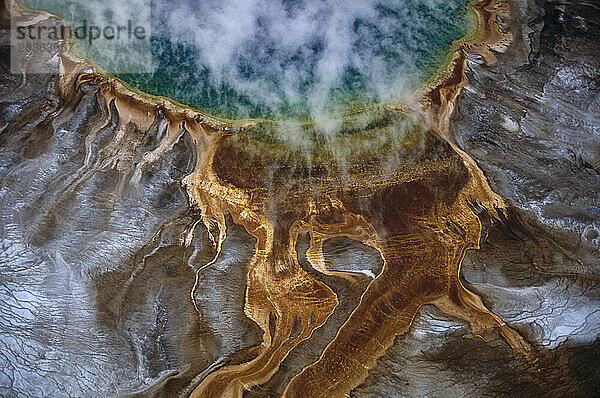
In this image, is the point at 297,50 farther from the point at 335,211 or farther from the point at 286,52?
the point at 335,211

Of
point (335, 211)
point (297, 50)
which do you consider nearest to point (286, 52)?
point (297, 50)

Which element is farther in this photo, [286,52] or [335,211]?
[286,52]

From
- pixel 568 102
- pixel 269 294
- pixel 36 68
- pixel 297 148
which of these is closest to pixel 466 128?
pixel 568 102

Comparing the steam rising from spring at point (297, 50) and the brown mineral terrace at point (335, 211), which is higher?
the steam rising from spring at point (297, 50)

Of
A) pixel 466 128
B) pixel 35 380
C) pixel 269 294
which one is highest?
pixel 466 128

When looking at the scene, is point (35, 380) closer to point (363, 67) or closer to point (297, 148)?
point (297, 148)
